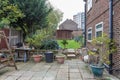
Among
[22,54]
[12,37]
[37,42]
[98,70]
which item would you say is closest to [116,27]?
[98,70]

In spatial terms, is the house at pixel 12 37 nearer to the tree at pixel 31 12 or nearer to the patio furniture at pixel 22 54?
the tree at pixel 31 12

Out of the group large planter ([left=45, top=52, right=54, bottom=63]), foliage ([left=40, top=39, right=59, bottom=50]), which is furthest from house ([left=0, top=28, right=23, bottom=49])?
large planter ([left=45, top=52, right=54, bottom=63])

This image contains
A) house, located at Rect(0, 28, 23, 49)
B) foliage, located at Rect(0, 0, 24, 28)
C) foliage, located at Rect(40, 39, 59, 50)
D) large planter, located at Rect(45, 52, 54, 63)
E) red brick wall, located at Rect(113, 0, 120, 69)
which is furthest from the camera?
foliage, located at Rect(40, 39, 59, 50)

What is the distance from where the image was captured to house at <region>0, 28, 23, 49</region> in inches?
421

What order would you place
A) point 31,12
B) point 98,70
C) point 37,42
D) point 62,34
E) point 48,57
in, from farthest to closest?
point 62,34
point 31,12
point 37,42
point 48,57
point 98,70

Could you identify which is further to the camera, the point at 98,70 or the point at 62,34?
the point at 62,34

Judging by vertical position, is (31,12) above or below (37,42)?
above

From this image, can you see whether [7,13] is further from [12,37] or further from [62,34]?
[62,34]

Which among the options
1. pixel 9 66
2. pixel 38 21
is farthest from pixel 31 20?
pixel 9 66

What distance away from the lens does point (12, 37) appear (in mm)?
12102

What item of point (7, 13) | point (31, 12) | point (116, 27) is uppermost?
point (31, 12)

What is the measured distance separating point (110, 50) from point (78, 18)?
6510cm

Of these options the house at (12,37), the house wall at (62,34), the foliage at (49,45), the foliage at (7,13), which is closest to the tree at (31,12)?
the house at (12,37)

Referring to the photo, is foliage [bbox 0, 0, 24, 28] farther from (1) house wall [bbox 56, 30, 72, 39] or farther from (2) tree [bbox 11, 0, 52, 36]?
(1) house wall [bbox 56, 30, 72, 39]
